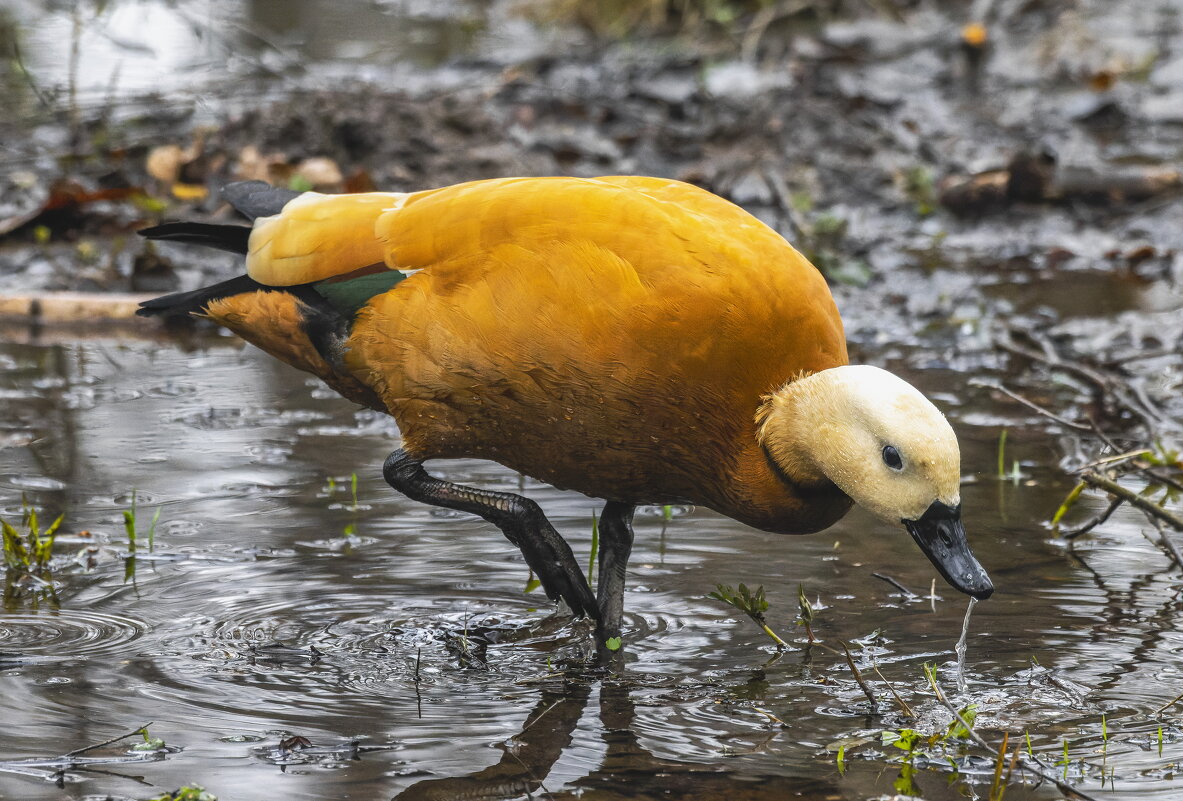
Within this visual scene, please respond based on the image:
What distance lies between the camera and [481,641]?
379 centimetres

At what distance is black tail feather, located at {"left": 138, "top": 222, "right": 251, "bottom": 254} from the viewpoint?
416 cm

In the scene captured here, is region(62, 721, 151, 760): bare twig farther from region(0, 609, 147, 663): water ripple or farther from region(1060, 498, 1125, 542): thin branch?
region(1060, 498, 1125, 542): thin branch

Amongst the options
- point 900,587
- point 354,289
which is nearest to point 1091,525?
point 900,587

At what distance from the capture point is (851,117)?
9945 mm

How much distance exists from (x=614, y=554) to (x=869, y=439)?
948 mm

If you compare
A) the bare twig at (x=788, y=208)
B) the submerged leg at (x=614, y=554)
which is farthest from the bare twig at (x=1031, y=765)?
the bare twig at (x=788, y=208)

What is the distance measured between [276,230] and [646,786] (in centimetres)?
196

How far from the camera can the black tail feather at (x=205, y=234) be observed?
4164 mm

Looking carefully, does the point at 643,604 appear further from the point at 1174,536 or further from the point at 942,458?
the point at 1174,536

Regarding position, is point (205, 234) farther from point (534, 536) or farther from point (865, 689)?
point (865, 689)

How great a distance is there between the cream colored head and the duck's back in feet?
0.30

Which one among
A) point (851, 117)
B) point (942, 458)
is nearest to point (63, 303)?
point (942, 458)

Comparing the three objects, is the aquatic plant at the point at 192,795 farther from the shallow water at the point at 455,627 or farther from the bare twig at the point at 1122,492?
the bare twig at the point at 1122,492

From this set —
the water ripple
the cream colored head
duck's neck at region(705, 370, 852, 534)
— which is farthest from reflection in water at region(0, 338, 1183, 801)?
the cream colored head
